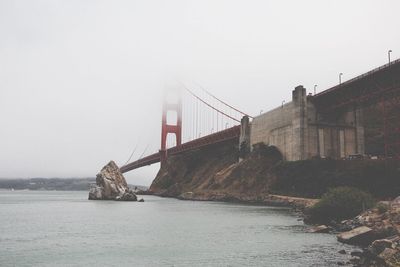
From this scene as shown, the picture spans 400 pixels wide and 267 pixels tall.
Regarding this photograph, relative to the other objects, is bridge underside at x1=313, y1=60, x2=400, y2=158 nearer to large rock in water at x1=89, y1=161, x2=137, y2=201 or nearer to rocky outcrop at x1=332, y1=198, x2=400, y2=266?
rocky outcrop at x1=332, y1=198, x2=400, y2=266

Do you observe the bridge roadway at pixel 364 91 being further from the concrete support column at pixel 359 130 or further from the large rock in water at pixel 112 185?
the large rock in water at pixel 112 185

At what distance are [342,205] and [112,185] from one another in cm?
5074

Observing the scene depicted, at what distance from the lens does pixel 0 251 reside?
21344mm

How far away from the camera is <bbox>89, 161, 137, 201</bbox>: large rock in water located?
73.5m

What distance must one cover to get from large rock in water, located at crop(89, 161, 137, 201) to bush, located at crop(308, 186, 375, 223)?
153 feet

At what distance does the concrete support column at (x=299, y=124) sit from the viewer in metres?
68.7

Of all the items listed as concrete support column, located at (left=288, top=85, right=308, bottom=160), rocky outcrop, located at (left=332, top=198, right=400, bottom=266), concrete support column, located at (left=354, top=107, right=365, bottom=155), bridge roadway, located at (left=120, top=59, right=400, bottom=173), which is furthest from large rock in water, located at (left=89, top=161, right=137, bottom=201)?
rocky outcrop, located at (left=332, top=198, right=400, bottom=266)

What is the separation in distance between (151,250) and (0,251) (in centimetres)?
744

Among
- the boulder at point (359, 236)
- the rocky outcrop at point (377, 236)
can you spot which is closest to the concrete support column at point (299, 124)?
the rocky outcrop at point (377, 236)

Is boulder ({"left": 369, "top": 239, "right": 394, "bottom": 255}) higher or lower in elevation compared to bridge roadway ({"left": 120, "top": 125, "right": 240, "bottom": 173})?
Answer: lower

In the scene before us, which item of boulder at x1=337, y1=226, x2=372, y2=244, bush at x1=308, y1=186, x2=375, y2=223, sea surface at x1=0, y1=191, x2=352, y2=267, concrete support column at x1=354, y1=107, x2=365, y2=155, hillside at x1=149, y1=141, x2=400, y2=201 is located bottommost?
sea surface at x1=0, y1=191, x2=352, y2=267

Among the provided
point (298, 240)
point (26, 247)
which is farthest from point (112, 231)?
point (298, 240)

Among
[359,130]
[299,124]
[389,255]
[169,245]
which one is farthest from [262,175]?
[389,255]

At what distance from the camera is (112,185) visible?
74.9 m
